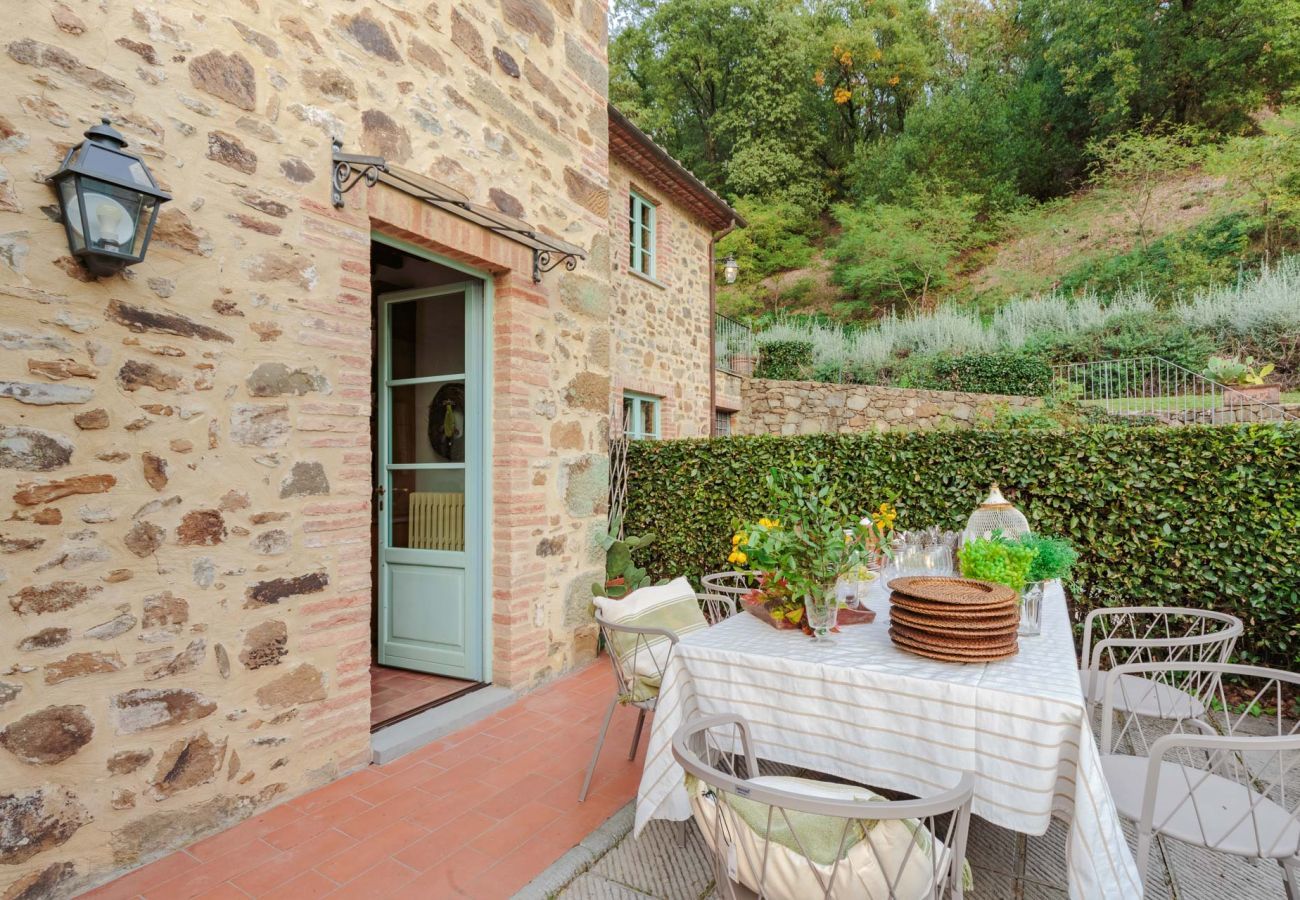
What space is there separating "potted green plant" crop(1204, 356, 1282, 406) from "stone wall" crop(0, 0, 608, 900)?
32.0ft

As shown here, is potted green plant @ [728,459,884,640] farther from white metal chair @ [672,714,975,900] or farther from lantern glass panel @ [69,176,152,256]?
lantern glass panel @ [69,176,152,256]

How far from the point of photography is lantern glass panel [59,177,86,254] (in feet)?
6.49

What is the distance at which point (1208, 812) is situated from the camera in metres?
1.76

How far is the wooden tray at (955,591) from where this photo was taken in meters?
1.94

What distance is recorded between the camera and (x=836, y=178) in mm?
21812

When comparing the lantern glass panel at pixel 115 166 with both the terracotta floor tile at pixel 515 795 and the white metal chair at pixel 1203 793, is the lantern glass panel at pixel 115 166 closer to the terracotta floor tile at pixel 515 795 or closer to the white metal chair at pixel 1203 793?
the terracotta floor tile at pixel 515 795

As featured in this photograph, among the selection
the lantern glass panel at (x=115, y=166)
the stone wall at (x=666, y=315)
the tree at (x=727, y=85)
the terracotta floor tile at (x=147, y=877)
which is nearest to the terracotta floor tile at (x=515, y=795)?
the terracotta floor tile at (x=147, y=877)

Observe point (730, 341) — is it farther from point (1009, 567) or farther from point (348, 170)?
point (1009, 567)

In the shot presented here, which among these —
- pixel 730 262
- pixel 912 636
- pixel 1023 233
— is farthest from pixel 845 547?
pixel 1023 233

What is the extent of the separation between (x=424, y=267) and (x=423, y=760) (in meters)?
2.77

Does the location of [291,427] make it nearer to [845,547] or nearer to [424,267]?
[424,267]

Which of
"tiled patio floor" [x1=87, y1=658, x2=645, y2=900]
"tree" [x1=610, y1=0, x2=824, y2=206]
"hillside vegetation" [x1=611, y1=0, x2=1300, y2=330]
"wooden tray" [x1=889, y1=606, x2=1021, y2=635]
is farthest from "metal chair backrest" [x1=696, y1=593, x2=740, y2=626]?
"tree" [x1=610, y1=0, x2=824, y2=206]

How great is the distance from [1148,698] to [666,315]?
676 cm

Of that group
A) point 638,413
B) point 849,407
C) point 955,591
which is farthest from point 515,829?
point 849,407
